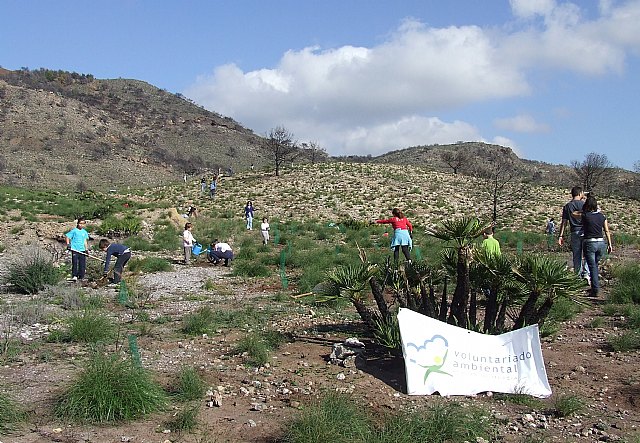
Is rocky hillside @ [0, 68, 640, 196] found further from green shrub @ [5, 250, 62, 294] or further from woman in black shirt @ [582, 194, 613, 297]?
green shrub @ [5, 250, 62, 294]

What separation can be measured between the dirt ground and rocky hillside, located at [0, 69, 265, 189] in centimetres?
4641

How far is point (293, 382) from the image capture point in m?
6.06

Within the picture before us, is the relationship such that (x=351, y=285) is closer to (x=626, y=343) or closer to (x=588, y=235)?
(x=626, y=343)

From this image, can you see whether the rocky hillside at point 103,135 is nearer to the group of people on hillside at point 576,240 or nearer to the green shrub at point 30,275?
the group of people on hillside at point 576,240

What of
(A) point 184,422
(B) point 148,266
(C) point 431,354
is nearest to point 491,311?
(C) point 431,354

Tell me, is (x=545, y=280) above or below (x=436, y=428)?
→ above

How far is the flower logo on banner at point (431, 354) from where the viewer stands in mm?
5891

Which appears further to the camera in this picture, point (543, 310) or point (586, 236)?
point (586, 236)

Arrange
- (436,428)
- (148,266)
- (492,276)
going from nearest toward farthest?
(436,428) < (492,276) < (148,266)

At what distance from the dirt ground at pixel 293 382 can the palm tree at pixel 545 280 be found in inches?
33.8

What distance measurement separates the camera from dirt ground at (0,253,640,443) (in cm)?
488

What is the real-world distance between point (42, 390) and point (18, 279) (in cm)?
631

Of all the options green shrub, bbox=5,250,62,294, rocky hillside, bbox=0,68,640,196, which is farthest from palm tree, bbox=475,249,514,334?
rocky hillside, bbox=0,68,640,196

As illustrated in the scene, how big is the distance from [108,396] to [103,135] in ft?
225
